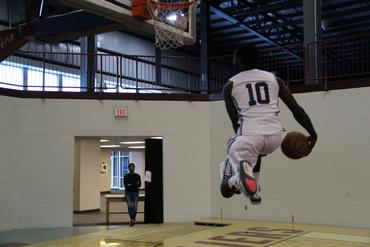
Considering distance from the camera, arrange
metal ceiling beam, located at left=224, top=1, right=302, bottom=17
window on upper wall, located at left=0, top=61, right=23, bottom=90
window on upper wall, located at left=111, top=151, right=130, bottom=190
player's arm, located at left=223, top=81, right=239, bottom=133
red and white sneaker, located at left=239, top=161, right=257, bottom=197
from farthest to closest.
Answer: window on upper wall, located at left=111, top=151, right=130, bottom=190 → metal ceiling beam, located at left=224, top=1, right=302, bottom=17 → window on upper wall, located at left=0, top=61, right=23, bottom=90 → player's arm, located at left=223, top=81, right=239, bottom=133 → red and white sneaker, located at left=239, top=161, right=257, bottom=197

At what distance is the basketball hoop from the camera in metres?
6.94

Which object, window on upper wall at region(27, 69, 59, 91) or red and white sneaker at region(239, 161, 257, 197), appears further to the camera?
window on upper wall at region(27, 69, 59, 91)

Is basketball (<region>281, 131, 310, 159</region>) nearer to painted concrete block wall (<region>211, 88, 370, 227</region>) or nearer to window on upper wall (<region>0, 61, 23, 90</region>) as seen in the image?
painted concrete block wall (<region>211, 88, 370, 227</region>)

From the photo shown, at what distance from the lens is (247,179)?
123 inches

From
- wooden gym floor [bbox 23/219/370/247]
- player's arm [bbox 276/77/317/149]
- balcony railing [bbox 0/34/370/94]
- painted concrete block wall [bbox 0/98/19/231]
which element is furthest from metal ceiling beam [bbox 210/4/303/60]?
player's arm [bbox 276/77/317/149]

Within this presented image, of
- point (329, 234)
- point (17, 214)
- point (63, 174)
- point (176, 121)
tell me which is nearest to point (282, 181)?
point (329, 234)

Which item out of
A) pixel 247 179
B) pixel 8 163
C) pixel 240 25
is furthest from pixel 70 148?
pixel 247 179

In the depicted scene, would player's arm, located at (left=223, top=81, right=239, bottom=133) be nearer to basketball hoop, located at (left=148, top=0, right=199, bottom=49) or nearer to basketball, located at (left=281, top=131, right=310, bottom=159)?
basketball, located at (left=281, top=131, right=310, bottom=159)

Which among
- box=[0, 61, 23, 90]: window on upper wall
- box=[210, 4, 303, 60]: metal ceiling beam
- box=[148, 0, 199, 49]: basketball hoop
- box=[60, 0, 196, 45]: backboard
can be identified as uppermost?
box=[210, 4, 303, 60]: metal ceiling beam

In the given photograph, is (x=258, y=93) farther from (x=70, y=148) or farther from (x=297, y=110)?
(x=70, y=148)

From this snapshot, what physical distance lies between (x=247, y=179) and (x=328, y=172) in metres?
9.25

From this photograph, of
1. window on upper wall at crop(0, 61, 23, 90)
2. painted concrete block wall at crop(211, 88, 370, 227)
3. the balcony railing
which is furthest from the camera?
window on upper wall at crop(0, 61, 23, 90)

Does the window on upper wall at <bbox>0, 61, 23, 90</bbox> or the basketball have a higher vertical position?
the window on upper wall at <bbox>0, 61, 23, 90</bbox>

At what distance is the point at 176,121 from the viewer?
540 inches
